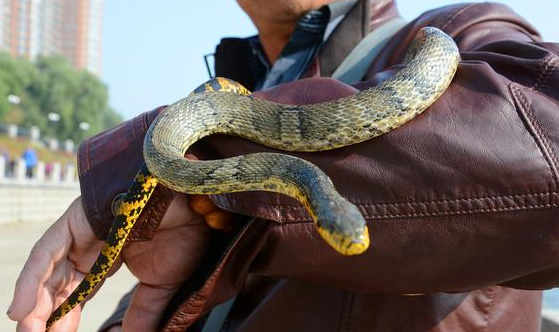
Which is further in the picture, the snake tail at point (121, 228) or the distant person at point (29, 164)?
the distant person at point (29, 164)

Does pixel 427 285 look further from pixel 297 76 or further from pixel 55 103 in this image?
pixel 55 103

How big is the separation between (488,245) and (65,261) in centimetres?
138

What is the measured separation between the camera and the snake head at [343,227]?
162 centimetres

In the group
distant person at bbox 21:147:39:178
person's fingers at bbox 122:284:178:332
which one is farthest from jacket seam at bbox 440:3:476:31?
distant person at bbox 21:147:39:178

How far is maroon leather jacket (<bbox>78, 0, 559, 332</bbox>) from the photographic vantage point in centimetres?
166

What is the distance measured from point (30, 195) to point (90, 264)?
82.4 feet

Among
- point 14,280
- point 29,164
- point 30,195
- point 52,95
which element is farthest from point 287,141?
point 52,95

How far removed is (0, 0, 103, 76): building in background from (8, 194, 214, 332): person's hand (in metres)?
138

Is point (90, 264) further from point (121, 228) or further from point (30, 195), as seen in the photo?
point (30, 195)

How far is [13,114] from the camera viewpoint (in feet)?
263

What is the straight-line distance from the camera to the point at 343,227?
163 cm

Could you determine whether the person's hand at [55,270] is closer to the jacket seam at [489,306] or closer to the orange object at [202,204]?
the orange object at [202,204]

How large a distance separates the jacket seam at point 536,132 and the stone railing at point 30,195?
2209 cm

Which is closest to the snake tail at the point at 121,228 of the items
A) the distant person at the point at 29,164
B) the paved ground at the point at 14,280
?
the paved ground at the point at 14,280
